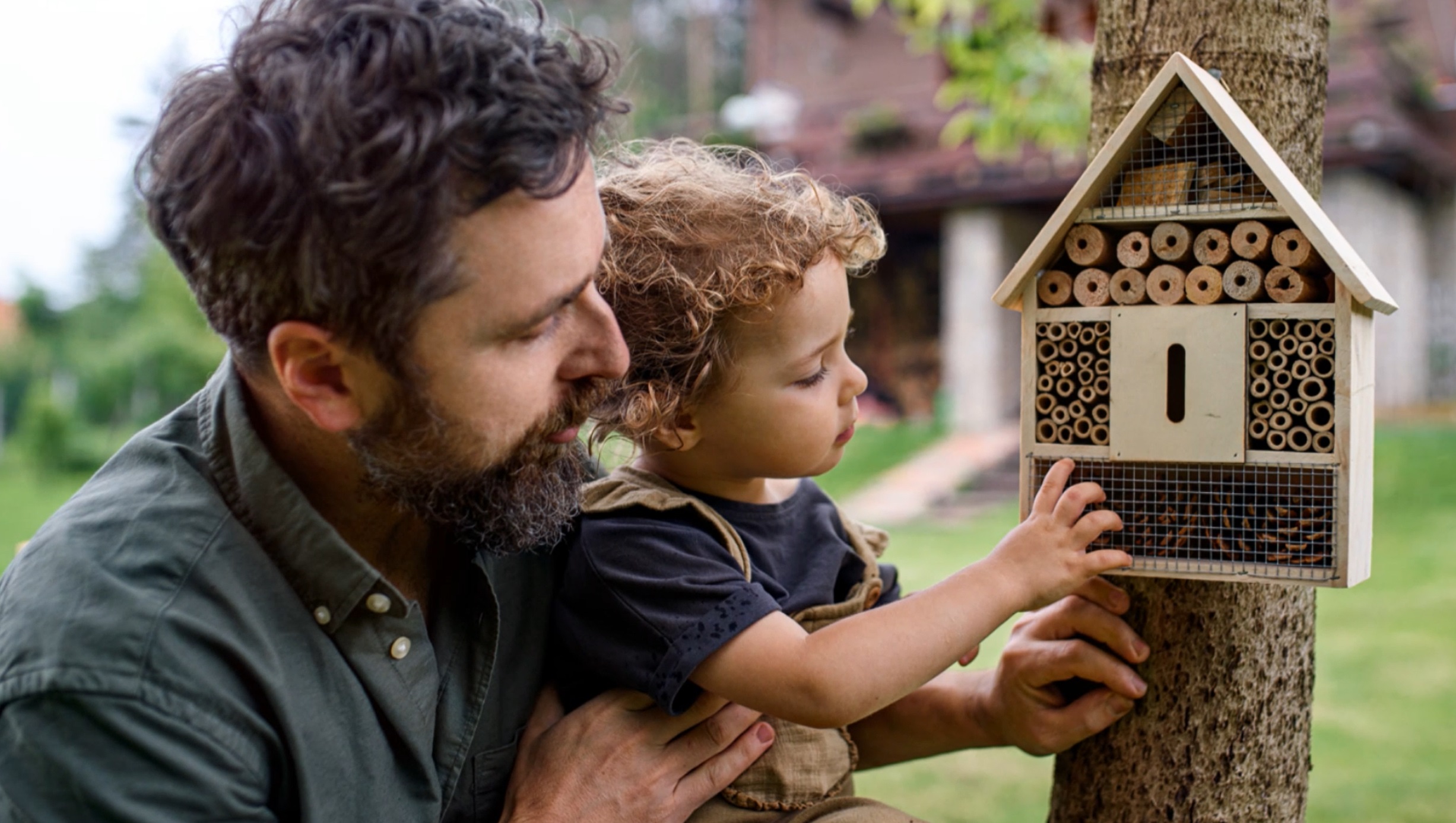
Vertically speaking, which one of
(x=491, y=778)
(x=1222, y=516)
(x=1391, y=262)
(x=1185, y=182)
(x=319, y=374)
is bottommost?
(x=491, y=778)

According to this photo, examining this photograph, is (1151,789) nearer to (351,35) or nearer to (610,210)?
(610,210)

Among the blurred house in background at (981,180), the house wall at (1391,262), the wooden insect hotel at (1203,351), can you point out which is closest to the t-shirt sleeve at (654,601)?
the wooden insect hotel at (1203,351)

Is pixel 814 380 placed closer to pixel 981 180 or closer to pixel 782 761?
pixel 782 761

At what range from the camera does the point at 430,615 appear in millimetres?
2049

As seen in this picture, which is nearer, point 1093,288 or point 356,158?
point 356,158

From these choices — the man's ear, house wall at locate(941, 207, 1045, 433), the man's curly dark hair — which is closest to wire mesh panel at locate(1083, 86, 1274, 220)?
the man's curly dark hair

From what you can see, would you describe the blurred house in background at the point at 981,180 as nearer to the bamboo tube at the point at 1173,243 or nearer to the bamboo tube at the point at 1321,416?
the bamboo tube at the point at 1173,243

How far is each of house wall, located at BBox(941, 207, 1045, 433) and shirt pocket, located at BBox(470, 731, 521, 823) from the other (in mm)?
12215

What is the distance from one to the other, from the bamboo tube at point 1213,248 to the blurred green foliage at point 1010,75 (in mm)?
4072

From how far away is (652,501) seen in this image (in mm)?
2041

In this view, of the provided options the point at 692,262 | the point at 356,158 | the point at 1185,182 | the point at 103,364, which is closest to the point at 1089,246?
the point at 1185,182

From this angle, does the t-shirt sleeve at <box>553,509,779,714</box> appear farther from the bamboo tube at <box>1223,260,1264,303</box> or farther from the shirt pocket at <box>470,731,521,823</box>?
the bamboo tube at <box>1223,260,1264,303</box>

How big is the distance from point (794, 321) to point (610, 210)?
0.41 meters

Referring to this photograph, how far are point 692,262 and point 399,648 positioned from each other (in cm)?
79
